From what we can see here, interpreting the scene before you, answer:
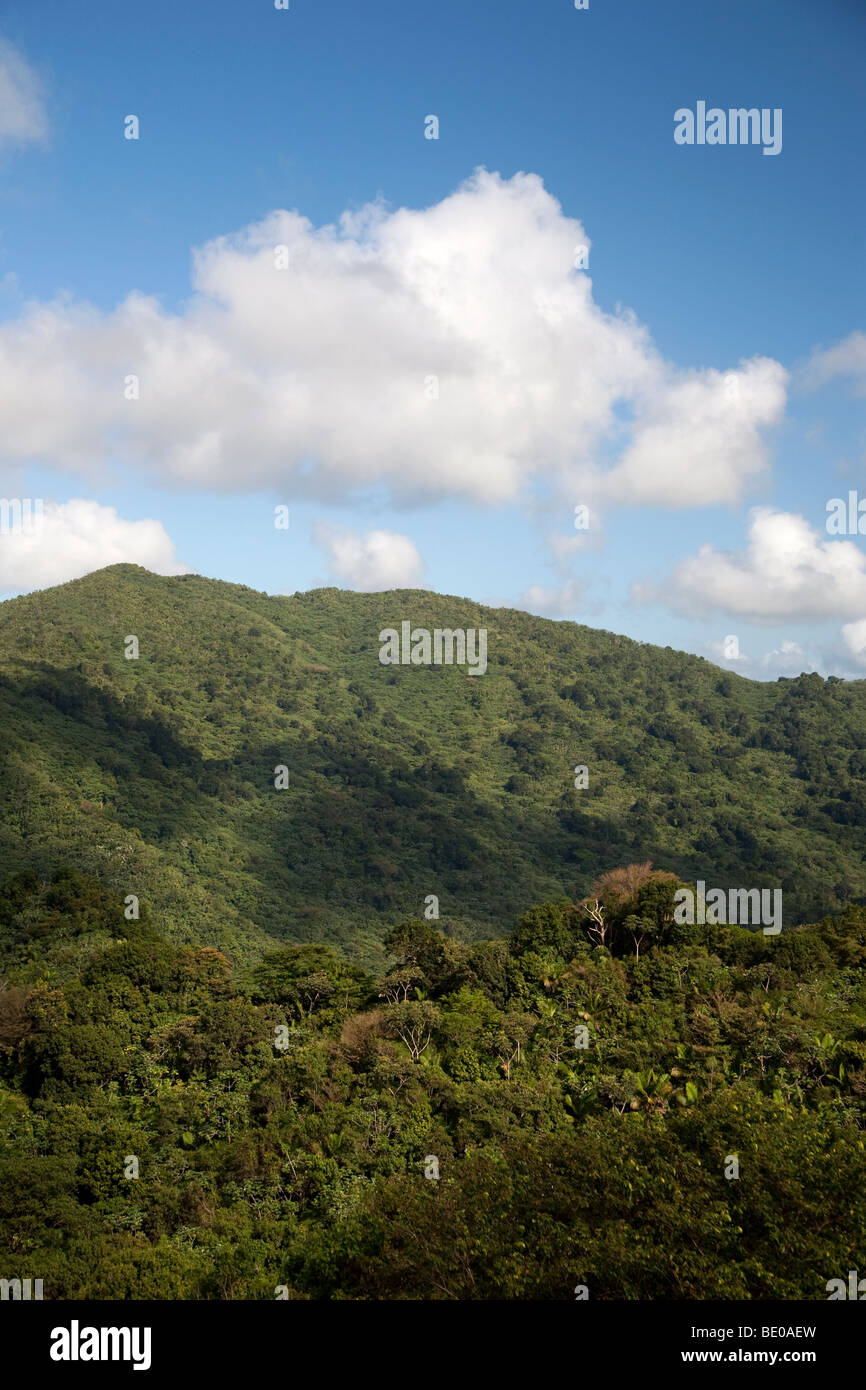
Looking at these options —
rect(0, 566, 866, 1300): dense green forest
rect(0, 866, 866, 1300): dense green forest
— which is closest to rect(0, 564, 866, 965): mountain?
rect(0, 566, 866, 1300): dense green forest

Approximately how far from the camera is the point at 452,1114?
90.3 feet

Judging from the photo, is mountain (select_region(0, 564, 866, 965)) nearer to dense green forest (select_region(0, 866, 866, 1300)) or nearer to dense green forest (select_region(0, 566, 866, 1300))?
dense green forest (select_region(0, 566, 866, 1300))

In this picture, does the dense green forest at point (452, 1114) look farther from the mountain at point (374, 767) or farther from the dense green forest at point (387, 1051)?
the mountain at point (374, 767)

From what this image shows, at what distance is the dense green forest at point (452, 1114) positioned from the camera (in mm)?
15688

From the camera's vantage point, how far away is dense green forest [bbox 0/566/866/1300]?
16.4 metres

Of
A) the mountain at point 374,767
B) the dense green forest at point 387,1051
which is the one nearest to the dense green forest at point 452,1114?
the dense green forest at point 387,1051

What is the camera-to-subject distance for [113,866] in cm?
7194

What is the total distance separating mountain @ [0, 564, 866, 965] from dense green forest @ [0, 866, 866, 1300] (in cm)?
3439

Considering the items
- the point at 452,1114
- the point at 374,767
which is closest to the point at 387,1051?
the point at 452,1114

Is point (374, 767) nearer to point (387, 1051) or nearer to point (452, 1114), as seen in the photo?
point (387, 1051)

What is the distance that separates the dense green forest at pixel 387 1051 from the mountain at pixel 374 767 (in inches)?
24.0
